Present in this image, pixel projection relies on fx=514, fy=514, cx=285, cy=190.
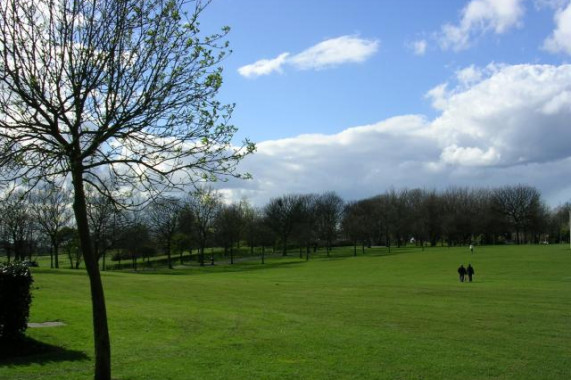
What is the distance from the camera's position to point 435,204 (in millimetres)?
136250

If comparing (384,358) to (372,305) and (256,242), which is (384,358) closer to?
(372,305)

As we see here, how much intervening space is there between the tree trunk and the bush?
4821 millimetres

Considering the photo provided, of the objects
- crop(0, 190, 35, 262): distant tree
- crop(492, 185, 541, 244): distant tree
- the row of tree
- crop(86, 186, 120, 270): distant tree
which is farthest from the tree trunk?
crop(492, 185, 541, 244): distant tree

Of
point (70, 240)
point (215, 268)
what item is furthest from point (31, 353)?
point (215, 268)

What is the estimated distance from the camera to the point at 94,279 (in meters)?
9.03

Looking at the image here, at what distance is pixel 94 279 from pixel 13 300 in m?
5.30

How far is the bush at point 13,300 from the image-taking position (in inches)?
498

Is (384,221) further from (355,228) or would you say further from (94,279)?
(94,279)

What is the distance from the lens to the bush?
12.7 meters

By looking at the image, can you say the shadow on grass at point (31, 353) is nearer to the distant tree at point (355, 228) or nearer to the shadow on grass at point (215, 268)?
the shadow on grass at point (215, 268)

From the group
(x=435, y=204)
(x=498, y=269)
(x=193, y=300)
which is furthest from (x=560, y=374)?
(x=435, y=204)

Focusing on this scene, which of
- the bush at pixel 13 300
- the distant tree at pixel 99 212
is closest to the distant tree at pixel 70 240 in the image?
the distant tree at pixel 99 212

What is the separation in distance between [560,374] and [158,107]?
33.3 ft

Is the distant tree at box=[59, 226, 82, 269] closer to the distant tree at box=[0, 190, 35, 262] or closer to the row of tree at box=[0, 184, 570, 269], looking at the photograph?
the distant tree at box=[0, 190, 35, 262]
